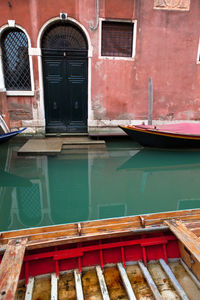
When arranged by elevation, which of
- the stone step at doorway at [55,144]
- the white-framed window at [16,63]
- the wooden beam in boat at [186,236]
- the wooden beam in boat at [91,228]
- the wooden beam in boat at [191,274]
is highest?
the white-framed window at [16,63]

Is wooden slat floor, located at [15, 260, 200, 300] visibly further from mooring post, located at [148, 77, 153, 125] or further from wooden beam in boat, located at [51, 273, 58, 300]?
mooring post, located at [148, 77, 153, 125]

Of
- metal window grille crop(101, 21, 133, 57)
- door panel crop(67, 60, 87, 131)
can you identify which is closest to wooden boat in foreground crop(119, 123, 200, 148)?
door panel crop(67, 60, 87, 131)

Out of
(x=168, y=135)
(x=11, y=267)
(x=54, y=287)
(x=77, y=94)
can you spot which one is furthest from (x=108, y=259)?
(x=77, y=94)

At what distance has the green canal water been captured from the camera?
2.68 metres

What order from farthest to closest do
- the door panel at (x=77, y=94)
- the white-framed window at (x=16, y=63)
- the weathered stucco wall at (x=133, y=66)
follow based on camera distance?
the door panel at (x=77, y=94), the white-framed window at (x=16, y=63), the weathered stucco wall at (x=133, y=66)

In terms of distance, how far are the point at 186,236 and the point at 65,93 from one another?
211 inches

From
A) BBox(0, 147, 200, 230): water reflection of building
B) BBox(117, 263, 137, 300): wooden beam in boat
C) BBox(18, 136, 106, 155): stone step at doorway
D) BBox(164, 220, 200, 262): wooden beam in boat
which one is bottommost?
BBox(0, 147, 200, 230): water reflection of building

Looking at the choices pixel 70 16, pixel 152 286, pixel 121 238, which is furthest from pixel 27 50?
pixel 152 286

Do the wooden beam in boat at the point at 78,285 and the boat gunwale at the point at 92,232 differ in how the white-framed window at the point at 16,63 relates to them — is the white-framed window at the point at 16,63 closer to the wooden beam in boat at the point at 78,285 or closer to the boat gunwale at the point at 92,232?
the boat gunwale at the point at 92,232

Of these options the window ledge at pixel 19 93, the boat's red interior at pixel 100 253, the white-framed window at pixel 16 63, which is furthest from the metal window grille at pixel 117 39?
the boat's red interior at pixel 100 253

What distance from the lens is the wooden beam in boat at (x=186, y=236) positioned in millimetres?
1492

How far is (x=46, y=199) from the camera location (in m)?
3.02

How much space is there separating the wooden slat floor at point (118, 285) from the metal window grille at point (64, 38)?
5650 millimetres

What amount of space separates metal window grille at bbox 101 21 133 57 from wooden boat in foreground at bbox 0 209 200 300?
521cm
